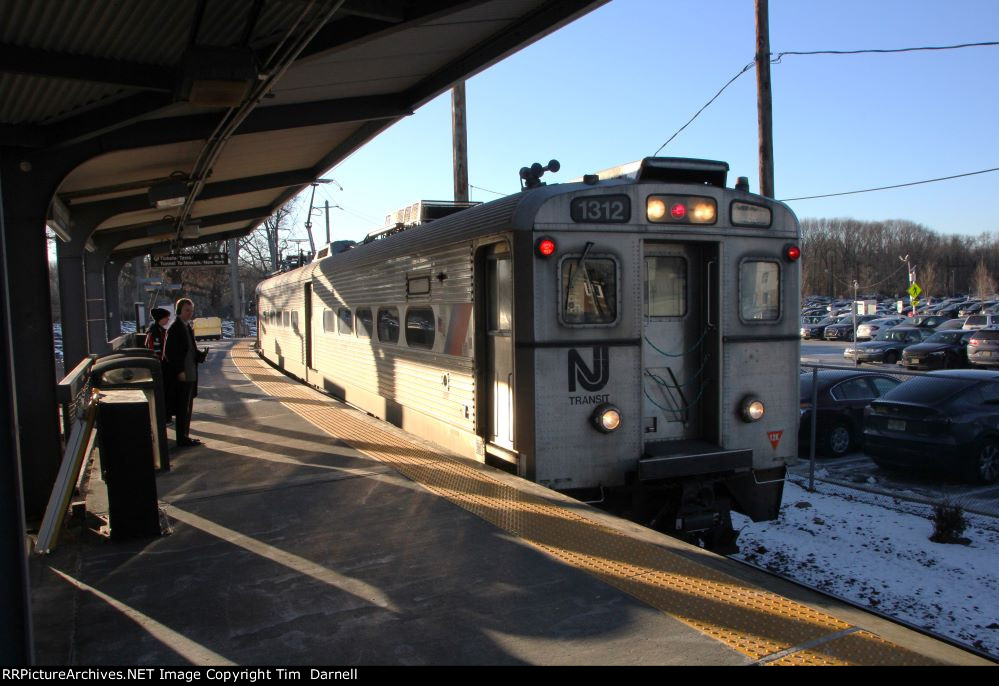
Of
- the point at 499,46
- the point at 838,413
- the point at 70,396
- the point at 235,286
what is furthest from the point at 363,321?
the point at 235,286

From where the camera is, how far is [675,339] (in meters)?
6.50

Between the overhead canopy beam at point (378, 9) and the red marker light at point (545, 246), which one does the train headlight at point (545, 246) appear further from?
the overhead canopy beam at point (378, 9)

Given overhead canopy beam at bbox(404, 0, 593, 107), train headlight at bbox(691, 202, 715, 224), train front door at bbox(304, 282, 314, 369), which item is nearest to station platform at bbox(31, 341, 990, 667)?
train headlight at bbox(691, 202, 715, 224)

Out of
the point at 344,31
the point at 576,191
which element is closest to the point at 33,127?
the point at 344,31

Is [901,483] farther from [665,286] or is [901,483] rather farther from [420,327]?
[420,327]

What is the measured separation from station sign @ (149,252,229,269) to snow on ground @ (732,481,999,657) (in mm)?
15584

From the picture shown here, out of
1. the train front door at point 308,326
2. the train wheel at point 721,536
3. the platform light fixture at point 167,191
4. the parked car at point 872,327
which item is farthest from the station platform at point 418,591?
the parked car at point 872,327

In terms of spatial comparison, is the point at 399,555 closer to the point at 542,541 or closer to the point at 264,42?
the point at 542,541

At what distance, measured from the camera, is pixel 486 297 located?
6.49 m

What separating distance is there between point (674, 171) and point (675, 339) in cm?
143

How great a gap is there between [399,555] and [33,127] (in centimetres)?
460

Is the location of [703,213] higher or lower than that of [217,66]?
lower

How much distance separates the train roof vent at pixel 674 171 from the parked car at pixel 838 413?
6592mm

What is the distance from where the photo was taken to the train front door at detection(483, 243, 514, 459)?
6.09 metres
